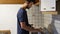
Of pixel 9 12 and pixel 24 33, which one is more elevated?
pixel 9 12

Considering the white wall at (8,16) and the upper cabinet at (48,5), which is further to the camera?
the white wall at (8,16)

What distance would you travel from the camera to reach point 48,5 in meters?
1.47

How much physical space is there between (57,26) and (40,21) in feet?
2.64

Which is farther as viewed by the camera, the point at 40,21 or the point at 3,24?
the point at 40,21

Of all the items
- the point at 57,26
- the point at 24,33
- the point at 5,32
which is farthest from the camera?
the point at 5,32

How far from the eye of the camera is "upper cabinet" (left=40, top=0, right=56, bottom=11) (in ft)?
4.71

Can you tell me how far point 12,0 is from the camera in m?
2.14

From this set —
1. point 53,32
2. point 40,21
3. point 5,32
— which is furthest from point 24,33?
point 40,21

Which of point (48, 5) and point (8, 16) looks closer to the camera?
point (48, 5)

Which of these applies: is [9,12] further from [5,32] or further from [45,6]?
[45,6]

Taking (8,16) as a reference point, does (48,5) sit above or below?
above

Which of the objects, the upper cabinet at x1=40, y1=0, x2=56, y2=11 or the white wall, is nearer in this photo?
the upper cabinet at x1=40, y1=0, x2=56, y2=11

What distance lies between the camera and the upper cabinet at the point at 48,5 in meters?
1.44

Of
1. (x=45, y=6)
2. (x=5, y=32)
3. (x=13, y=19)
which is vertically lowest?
(x=5, y=32)
